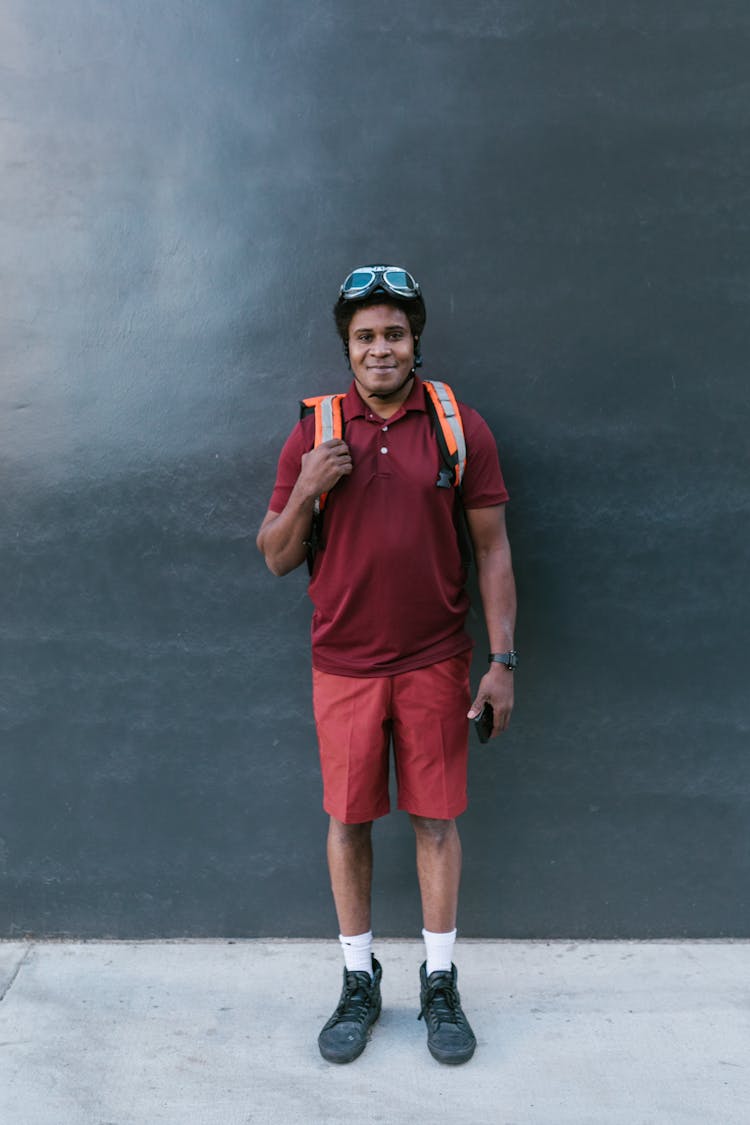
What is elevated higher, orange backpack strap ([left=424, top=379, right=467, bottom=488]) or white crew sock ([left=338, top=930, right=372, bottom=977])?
orange backpack strap ([left=424, top=379, right=467, bottom=488])

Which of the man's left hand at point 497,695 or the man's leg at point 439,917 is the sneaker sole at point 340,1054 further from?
the man's left hand at point 497,695

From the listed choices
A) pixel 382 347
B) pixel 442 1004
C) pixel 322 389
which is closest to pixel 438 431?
pixel 382 347

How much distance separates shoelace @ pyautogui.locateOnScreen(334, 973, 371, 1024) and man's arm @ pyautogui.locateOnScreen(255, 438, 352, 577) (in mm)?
1273

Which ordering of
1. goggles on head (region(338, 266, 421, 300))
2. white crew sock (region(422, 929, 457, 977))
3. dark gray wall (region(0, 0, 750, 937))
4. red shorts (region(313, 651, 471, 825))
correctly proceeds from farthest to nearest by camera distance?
1. dark gray wall (region(0, 0, 750, 937))
2. white crew sock (region(422, 929, 457, 977))
3. red shorts (region(313, 651, 471, 825))
4. goggles on head (region(338, 266, 421, 300))

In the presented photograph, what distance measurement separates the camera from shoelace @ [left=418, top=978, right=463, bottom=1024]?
2.85 metres

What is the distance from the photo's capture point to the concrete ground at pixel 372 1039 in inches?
103

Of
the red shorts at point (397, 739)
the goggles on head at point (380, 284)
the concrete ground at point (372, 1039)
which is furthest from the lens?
the red shorts at point (397, 739)

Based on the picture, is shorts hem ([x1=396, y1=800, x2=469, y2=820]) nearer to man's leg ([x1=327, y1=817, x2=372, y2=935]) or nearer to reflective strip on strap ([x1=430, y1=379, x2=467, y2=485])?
man's leg ([x1=327, y1=817, x2=372, y2=935])

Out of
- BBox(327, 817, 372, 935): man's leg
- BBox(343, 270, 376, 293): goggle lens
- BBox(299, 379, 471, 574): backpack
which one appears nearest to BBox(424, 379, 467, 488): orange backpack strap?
BBox(299, 379, 471, 574): backpack

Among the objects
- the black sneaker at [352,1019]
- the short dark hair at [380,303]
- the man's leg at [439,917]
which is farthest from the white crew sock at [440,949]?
the short dark hair at [380,303]

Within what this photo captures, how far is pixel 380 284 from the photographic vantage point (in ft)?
8.95

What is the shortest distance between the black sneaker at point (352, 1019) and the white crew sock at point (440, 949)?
180 mm

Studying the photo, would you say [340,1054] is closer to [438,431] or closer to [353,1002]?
[353,1002]

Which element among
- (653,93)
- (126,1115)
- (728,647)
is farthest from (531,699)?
(653,93)
